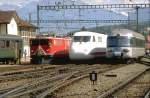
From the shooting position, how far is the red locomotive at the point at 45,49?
44.8m

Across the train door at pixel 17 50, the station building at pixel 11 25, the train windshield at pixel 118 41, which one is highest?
the station building at pixel 11 25

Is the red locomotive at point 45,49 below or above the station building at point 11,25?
below

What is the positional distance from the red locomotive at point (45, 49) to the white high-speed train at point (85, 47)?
3.17m

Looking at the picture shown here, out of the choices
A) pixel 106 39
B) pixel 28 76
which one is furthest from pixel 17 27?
pixel 28 76

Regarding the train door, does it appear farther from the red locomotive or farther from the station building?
the station building

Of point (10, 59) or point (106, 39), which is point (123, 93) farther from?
point (10, 59)

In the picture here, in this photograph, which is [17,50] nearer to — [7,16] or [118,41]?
[118,41]

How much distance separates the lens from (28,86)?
59.6ft

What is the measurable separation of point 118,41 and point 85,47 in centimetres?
302

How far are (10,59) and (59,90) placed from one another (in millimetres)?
29591

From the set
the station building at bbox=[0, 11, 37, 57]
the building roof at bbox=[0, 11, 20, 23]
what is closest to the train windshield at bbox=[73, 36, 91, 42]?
the station building at bbox=[0, 11, 37, 57]

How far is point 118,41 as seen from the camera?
4259 centimetres

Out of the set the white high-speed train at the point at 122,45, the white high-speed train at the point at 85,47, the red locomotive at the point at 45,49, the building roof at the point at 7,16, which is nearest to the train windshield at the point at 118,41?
the white high-speed train at the point at 122,45

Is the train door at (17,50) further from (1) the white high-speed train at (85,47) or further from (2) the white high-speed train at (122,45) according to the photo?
(2) the white high-speed train at (122,45)
